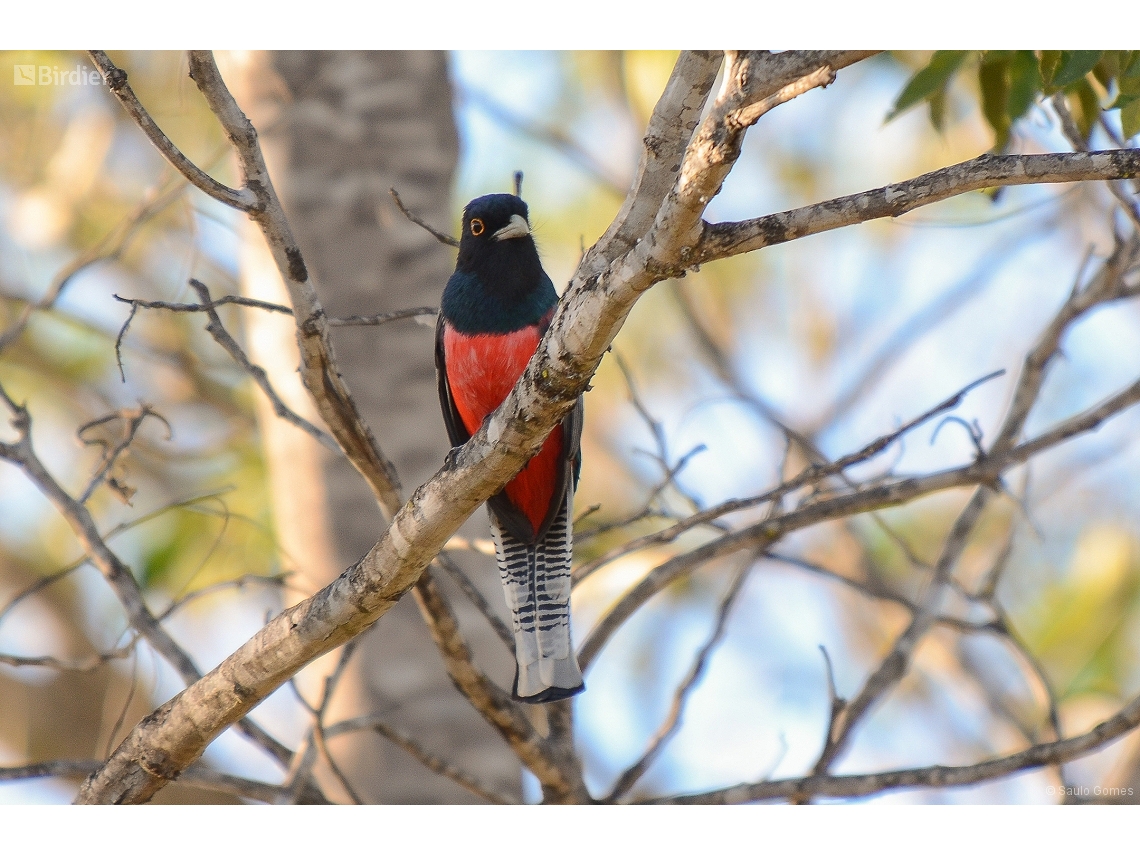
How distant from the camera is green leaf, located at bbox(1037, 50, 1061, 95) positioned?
2668 mm

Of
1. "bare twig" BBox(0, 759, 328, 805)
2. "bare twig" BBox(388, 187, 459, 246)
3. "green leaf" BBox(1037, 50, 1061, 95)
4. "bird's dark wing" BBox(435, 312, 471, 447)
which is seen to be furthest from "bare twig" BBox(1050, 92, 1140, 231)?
"bare twig" BBox(0, 759, 328, 805)

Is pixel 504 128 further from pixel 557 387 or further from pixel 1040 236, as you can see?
pixel 557 387

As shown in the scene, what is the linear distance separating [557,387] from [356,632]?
798mm

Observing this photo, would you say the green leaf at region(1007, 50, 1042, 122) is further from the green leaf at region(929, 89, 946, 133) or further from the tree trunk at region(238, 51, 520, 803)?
the tree trunk at region(238, 51, 520, 803)

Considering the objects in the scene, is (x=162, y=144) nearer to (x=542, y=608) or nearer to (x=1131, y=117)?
(x=542, y=608)

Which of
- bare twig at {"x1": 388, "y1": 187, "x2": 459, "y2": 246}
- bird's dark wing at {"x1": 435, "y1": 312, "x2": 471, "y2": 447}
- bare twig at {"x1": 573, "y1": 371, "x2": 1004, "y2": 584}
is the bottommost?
bare twig at {"x1": 573, "y1": 371, "x2": 1004, "y2": 584}

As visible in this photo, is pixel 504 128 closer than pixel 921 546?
Yes

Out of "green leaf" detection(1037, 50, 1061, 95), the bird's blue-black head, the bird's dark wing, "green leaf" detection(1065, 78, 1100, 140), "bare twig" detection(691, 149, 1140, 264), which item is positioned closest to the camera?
"bare twig" detection(691, 149, 1140, 264)

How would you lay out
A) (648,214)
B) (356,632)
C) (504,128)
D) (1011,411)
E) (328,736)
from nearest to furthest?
1. (648,214)
2. (356,632)
3. (328,736)
4. (1011,411)
5. (504,128)

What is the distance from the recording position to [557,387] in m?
2.04

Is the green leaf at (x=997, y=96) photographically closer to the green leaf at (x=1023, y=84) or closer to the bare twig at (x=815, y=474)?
the green leaf at (x=1023, y=84)

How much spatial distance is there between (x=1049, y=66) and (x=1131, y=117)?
271 mm

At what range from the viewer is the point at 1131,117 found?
2.57 m

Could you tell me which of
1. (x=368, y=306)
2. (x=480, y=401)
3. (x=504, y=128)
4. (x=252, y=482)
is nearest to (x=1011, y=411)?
(x=480, y=401)
